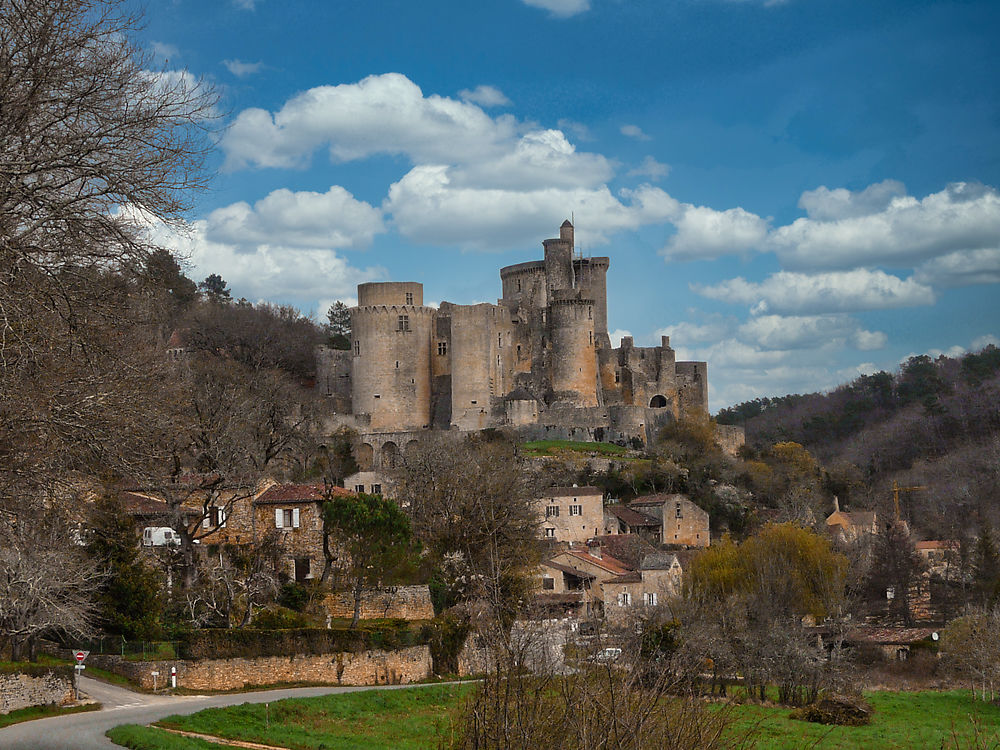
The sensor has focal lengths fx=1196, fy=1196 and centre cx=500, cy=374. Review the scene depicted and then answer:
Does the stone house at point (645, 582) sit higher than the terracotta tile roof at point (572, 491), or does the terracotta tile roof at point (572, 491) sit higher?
the terracotta tile roof at point (572, 491)

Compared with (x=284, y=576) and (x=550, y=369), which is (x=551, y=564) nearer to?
(x=284, y=576)

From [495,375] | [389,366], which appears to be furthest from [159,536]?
Result: [495,375]

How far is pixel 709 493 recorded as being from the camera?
67562mm

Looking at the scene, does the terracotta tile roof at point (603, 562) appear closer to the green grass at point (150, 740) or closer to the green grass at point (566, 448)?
the green grass at point (566, 448)

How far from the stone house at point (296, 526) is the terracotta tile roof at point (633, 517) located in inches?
1173

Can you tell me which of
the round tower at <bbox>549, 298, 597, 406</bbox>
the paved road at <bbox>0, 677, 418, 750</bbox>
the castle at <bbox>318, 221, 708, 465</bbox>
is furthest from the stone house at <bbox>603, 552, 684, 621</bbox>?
the round tower at <bbox>549, 298, 597, 406</bbox>

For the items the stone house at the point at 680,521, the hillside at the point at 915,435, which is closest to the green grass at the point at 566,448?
the stone house at the point at 680,521

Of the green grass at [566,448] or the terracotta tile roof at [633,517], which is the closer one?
the terracotta tile roof at [633,517]

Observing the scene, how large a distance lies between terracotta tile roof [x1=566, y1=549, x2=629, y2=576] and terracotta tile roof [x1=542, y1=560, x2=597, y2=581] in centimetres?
66

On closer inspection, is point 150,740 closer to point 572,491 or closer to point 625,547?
point 625,547

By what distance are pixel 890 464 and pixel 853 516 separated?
103 feet

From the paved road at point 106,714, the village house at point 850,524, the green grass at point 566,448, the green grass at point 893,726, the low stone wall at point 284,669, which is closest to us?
the paved road at point 106,714

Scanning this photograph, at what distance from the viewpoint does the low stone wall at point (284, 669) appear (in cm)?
2555

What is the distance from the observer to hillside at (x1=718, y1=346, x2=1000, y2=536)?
79812 millimetres
